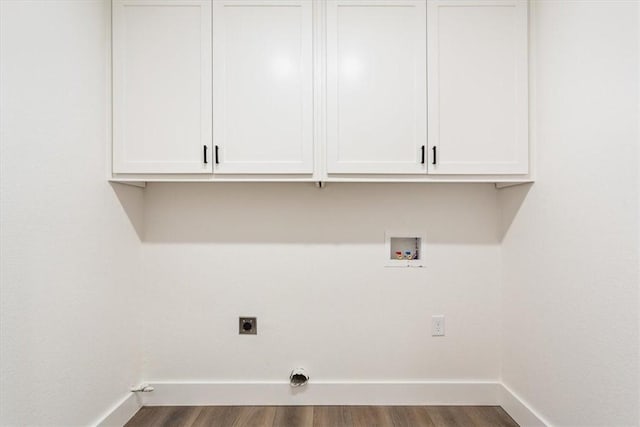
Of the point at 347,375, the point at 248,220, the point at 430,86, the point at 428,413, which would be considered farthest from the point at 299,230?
the point at 428,413

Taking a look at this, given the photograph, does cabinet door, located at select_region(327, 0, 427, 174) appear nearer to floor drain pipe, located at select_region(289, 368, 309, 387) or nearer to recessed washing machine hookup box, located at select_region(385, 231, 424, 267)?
recessed washing machine hookup box, located at select_region(385, 231, 424, 267)

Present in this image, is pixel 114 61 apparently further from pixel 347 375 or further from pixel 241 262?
pixel 347 375

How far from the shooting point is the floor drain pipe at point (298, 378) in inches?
74.8

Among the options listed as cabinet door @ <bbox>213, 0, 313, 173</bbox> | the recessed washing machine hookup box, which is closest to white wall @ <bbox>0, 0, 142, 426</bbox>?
cabinet door @ <bbox>213, 0, 313, 173</bbox>

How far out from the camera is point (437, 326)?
6.34ft

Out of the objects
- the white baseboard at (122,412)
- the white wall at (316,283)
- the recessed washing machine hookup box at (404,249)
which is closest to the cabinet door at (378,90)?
the white wall at (316,283)

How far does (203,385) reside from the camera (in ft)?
6.27

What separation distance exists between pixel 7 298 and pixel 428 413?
186cm

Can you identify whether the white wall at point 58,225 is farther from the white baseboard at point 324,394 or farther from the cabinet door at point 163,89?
the white baseboard at point 324,394

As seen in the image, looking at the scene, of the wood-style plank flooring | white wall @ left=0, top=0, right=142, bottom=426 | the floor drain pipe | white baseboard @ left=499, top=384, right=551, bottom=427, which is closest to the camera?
white wall @ left=0, top=0, right=142, bottom=426

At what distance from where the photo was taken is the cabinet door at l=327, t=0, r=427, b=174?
1.62 meters

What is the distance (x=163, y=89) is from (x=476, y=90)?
143 cm

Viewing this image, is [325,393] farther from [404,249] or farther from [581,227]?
[581,227]

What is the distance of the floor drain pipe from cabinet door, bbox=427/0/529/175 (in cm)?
125
